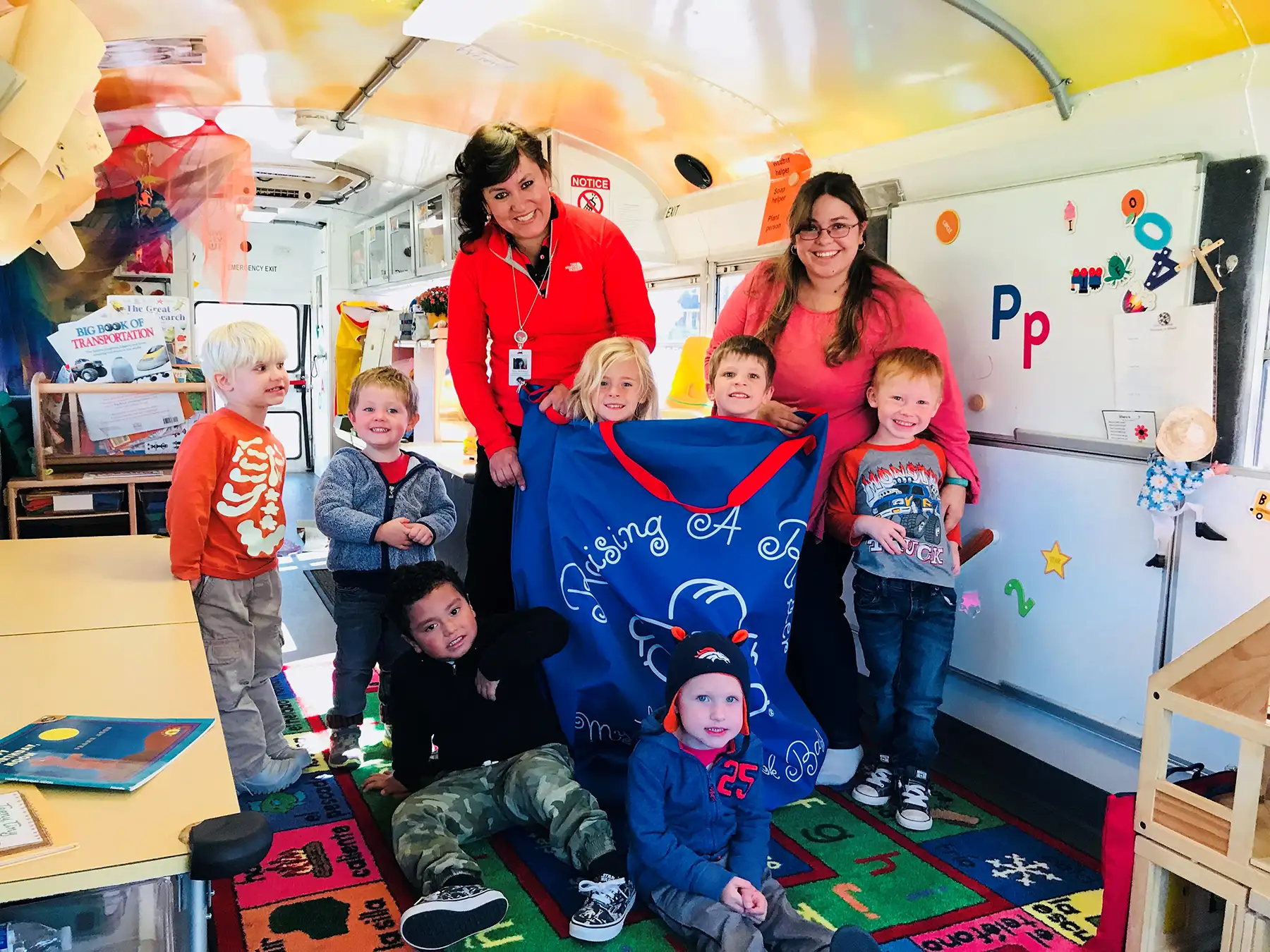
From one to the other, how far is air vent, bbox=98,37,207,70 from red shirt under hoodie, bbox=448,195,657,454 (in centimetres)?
166

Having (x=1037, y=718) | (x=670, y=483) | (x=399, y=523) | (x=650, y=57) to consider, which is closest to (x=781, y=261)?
(x=670, y=483)

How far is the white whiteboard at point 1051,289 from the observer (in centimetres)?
246

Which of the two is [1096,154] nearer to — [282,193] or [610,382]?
[610,382]

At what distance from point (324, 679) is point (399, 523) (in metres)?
1.29

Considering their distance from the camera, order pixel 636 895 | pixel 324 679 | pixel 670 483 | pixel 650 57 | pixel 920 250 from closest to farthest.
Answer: pixel 636 895 → pixel 670 483 → pixel 920 250 → pixel 650 57 → pixel 324 679

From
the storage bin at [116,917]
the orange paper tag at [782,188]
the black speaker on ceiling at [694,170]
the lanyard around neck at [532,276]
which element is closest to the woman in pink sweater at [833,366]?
the lanyard around neck at [532,276]

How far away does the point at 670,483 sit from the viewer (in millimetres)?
2760

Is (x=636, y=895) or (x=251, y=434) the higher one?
(x=251, y=434)

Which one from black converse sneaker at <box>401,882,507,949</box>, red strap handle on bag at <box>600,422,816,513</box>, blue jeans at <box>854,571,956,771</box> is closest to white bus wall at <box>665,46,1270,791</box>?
blue jeans at <box>854,571,956,771</box>

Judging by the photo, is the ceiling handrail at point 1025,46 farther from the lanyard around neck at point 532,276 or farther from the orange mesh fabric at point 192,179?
the orange mesh fabric at point 192,179

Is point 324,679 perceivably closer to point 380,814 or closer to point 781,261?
point 380,814

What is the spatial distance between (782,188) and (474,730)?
2.41 m

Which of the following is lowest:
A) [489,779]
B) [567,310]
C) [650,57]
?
[489,779]

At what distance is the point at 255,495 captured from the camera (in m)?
2.77
